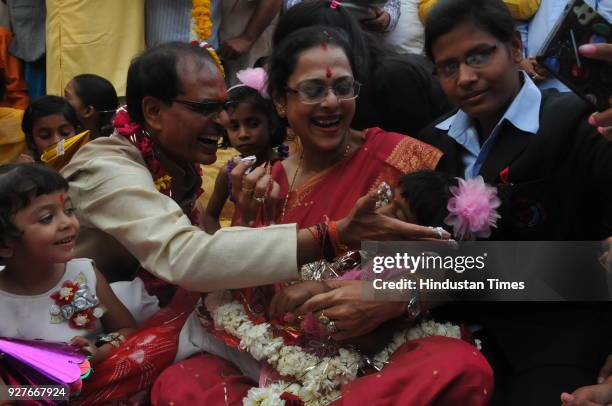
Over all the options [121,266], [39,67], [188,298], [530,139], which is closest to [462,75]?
[530,139]

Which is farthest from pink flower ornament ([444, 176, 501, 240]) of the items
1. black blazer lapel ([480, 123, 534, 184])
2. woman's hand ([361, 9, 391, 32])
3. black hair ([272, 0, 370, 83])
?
woman's hand ([361, 9, 391, 32])

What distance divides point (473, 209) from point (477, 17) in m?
0.77

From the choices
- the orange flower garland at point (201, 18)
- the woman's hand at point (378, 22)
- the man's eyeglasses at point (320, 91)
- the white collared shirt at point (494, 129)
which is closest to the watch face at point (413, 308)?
the white collared shirt at point (494, 129)

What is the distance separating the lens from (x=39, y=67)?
19.8 ft

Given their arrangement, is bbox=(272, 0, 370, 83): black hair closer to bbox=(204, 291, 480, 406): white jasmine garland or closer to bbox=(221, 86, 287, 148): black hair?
bbox=(221, 86, 287, 148): black hair

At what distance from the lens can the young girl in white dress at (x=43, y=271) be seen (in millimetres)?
2816

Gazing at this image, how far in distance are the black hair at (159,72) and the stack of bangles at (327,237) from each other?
95 centimetres

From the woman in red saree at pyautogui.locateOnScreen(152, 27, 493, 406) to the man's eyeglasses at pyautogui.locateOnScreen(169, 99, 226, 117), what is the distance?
26 centimetres

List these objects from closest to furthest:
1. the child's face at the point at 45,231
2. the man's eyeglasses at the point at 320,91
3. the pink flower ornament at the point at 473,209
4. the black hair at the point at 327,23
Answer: the pink flower ornament at the point at 473,209 < the child's face at the point at 45,231 < the man's eyeglasses at the point at 320,91 < the black hair at the point at 327,23

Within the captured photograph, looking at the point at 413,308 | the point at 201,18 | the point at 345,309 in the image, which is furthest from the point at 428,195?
the point at 201,18

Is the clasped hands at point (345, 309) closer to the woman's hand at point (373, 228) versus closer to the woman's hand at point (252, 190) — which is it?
the woman's hand at point (373, 228)

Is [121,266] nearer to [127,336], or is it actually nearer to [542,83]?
[127,336]

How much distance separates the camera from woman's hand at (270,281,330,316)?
107 inches

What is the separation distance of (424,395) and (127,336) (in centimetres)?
124
